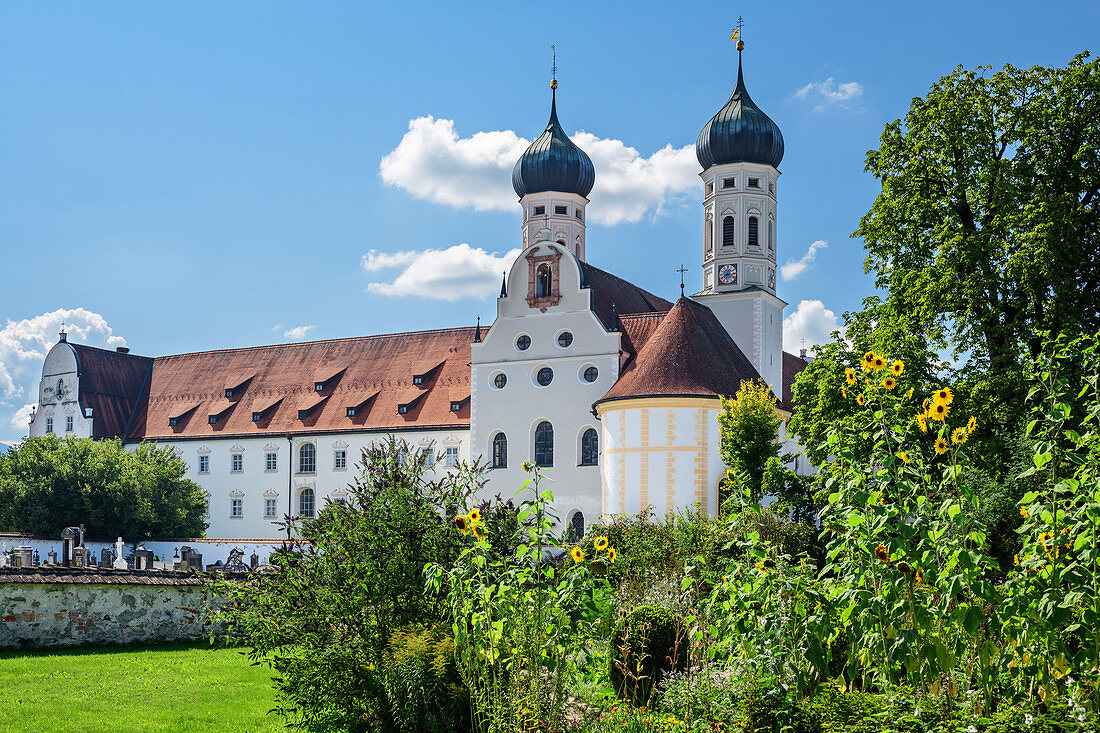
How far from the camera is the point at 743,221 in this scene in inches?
1804

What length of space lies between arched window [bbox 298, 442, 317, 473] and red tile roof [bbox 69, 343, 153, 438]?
446 inches

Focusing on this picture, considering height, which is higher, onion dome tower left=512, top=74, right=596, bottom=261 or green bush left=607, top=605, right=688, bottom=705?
onion dome tower left=512, top=74, right=596, bottom=261

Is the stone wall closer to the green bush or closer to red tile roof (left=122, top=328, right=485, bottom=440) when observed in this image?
the green bush

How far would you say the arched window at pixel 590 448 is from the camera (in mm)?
39875

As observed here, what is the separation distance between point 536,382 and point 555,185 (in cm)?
1281

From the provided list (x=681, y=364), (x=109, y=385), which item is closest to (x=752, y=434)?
(x=681, y=364)

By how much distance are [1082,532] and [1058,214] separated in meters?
18.2

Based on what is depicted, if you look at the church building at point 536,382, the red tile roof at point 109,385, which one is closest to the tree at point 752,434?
the church building at point 536,382

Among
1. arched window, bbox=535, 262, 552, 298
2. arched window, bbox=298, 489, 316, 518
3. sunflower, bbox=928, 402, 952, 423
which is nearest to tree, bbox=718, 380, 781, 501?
arched window, bbox=535, 262, 552, 298

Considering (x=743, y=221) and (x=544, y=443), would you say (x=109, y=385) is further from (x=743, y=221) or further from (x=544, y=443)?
(x=743, y=221)

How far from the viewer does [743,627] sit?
778cm

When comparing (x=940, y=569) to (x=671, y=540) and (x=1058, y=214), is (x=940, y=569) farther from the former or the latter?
(x=671, y=540)

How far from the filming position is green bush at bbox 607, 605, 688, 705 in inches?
382

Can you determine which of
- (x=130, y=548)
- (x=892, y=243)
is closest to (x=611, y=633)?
(x=892, y=243)
